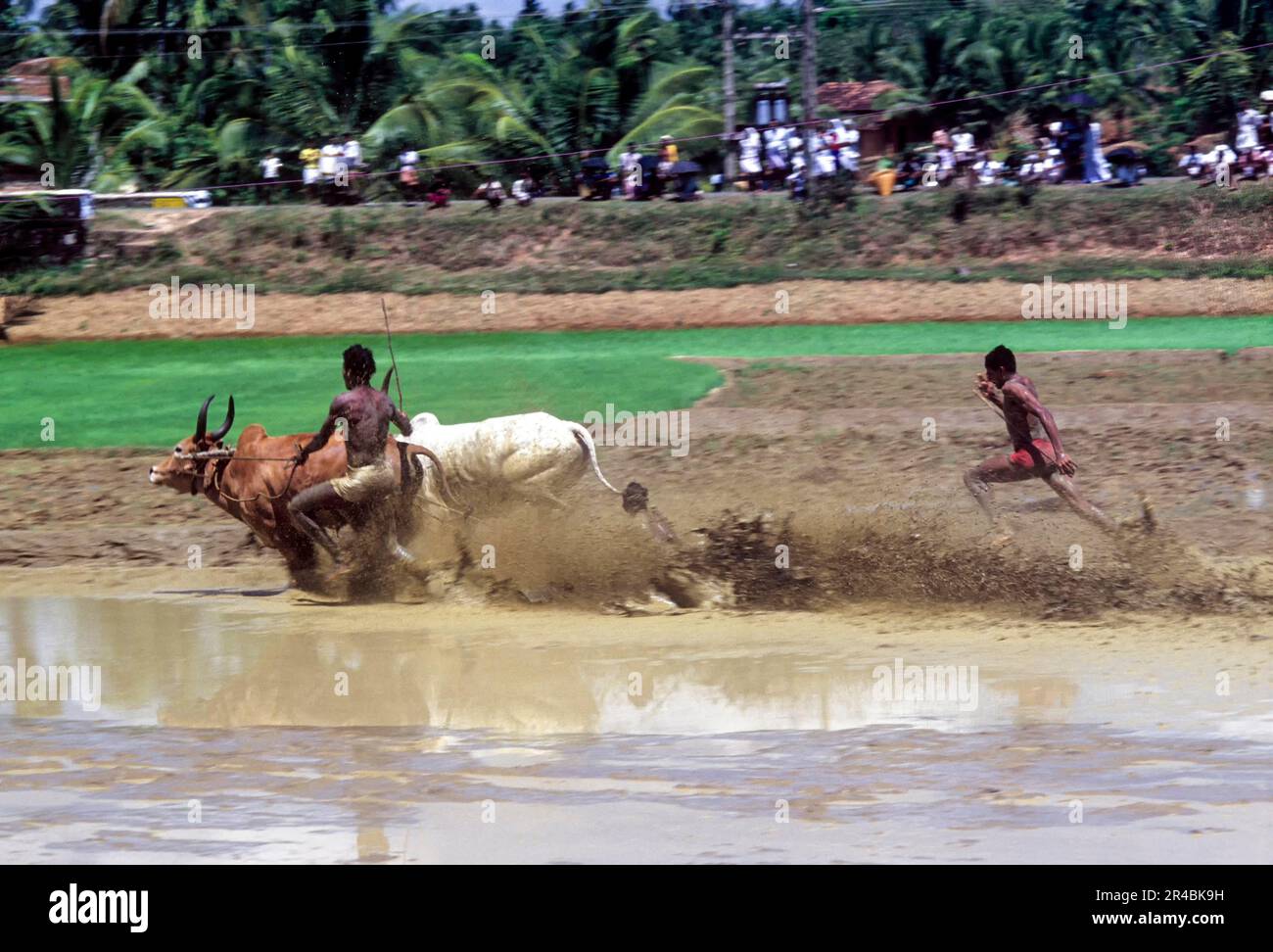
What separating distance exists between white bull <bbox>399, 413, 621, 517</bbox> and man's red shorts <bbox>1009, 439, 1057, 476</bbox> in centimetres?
Answer: 275

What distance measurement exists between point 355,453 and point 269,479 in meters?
0.85

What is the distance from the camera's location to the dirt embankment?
11.8 meters

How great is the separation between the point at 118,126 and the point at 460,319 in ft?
51.5

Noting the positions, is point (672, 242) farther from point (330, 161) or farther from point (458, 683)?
point (458, 683)

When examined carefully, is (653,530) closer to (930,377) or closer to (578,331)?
(930,377)

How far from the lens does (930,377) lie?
20.8 meters

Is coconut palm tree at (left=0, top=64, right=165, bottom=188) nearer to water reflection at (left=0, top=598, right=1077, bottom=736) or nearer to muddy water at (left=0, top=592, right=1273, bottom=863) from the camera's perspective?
water reflection at (left=0, top=598, right=1077, bottom=736)

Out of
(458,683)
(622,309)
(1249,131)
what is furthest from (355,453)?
(1249,131)

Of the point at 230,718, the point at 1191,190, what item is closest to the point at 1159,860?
the point at 230,718

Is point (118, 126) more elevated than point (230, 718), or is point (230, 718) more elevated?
point (118, 126)

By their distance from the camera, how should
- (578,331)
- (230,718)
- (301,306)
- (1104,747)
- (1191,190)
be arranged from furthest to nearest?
(1191,190) → (301,306) → (578,331) → (230,718) → (1104,747)

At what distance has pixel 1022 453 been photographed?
12195 mm

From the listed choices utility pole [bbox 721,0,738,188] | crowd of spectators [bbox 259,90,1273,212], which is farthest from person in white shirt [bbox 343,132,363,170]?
utility pole [bbox 721,0,738,188]

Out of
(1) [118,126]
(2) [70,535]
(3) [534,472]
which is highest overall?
(1) [118,126]
